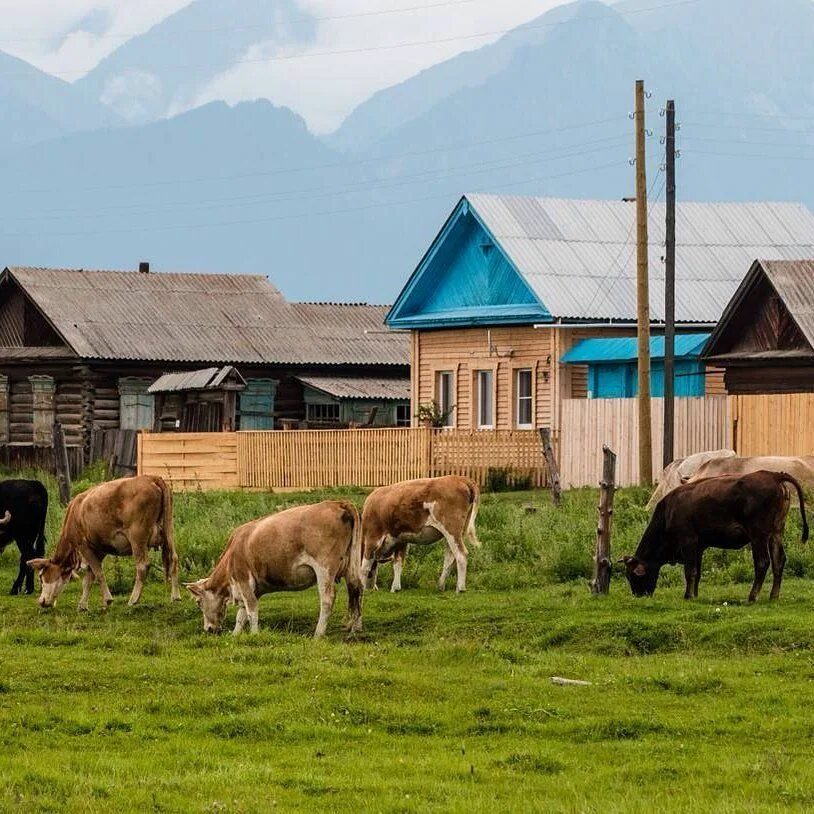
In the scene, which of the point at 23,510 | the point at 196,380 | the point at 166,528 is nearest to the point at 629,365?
the point at 196,380

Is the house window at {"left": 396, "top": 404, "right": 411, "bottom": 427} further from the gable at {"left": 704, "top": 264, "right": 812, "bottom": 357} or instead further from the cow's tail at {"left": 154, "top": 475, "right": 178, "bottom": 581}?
the cow's tail at {"left": 154, "top": 475, "right": 178, "bottom": 581}

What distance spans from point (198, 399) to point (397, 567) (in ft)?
93.9

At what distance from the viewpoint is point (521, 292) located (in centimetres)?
4825

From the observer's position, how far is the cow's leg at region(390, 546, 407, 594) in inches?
963

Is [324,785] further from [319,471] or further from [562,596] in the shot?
[319,471]

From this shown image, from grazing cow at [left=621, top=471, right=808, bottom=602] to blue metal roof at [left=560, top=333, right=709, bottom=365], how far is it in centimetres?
2020

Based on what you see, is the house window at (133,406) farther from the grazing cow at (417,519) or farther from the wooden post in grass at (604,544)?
the wooden post in grass at (604,544)

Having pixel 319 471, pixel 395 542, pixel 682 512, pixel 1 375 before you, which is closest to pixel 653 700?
pixel 682 512

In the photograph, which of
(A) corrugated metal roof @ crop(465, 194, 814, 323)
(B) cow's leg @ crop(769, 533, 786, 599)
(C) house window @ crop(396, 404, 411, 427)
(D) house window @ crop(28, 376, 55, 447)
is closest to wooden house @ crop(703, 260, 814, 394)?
(A) corrugated metal roof @ crop(465, 194, 814, 323)

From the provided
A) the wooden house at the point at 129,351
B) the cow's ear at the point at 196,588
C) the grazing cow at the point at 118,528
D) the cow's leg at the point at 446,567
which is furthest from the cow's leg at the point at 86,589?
the wooden house at the point at 129,351

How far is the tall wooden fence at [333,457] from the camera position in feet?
148

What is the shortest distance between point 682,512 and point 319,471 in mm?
25480

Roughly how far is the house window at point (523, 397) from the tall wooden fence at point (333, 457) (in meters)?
3.27

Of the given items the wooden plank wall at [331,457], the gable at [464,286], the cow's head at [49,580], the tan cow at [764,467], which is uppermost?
the gable at [464,286]
